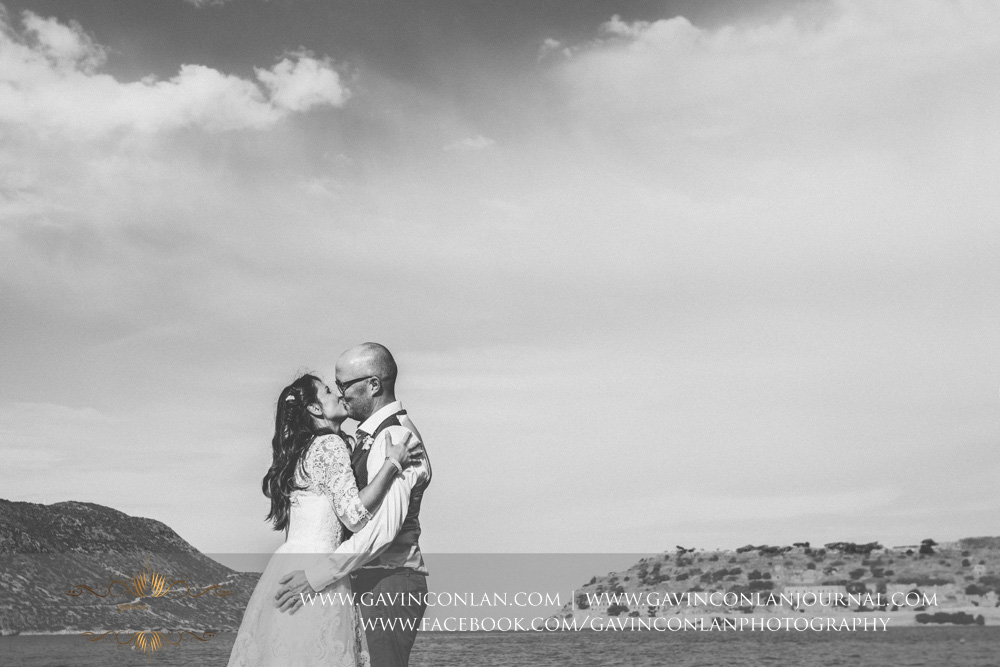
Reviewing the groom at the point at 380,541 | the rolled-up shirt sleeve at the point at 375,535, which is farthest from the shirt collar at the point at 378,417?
the rolled-up shirt sleeve at the point at 375,535

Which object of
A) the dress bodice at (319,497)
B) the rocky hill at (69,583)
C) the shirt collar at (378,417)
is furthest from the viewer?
the rocky hill at (69,583)

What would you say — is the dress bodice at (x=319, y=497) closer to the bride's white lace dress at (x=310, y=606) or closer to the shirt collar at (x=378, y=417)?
the bride's white lace dress at (x=310, y=606)

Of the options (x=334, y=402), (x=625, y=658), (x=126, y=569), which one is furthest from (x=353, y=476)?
(x=126, y=569)

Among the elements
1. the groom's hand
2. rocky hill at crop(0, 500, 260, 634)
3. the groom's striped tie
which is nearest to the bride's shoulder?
the groom's striped tie

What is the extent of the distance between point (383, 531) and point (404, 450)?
410 millimetres

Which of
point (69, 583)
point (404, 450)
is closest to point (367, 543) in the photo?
point (404, 450)

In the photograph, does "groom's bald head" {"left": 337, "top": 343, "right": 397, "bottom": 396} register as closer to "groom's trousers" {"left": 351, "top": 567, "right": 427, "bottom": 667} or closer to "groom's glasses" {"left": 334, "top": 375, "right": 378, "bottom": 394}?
"groom's glasses" {"left": 334, "top": 375, "right": 378, "bottom": 394}

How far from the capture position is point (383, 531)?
4.94 metres

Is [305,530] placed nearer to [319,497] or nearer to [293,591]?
[319,497]

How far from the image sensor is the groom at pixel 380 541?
4977 mm

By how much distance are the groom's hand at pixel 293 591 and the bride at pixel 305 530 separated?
6cm

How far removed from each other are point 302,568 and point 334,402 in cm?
88

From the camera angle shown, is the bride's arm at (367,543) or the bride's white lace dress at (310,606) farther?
the bride's white lace dress at (310,606)

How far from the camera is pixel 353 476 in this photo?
5160 millimetres
